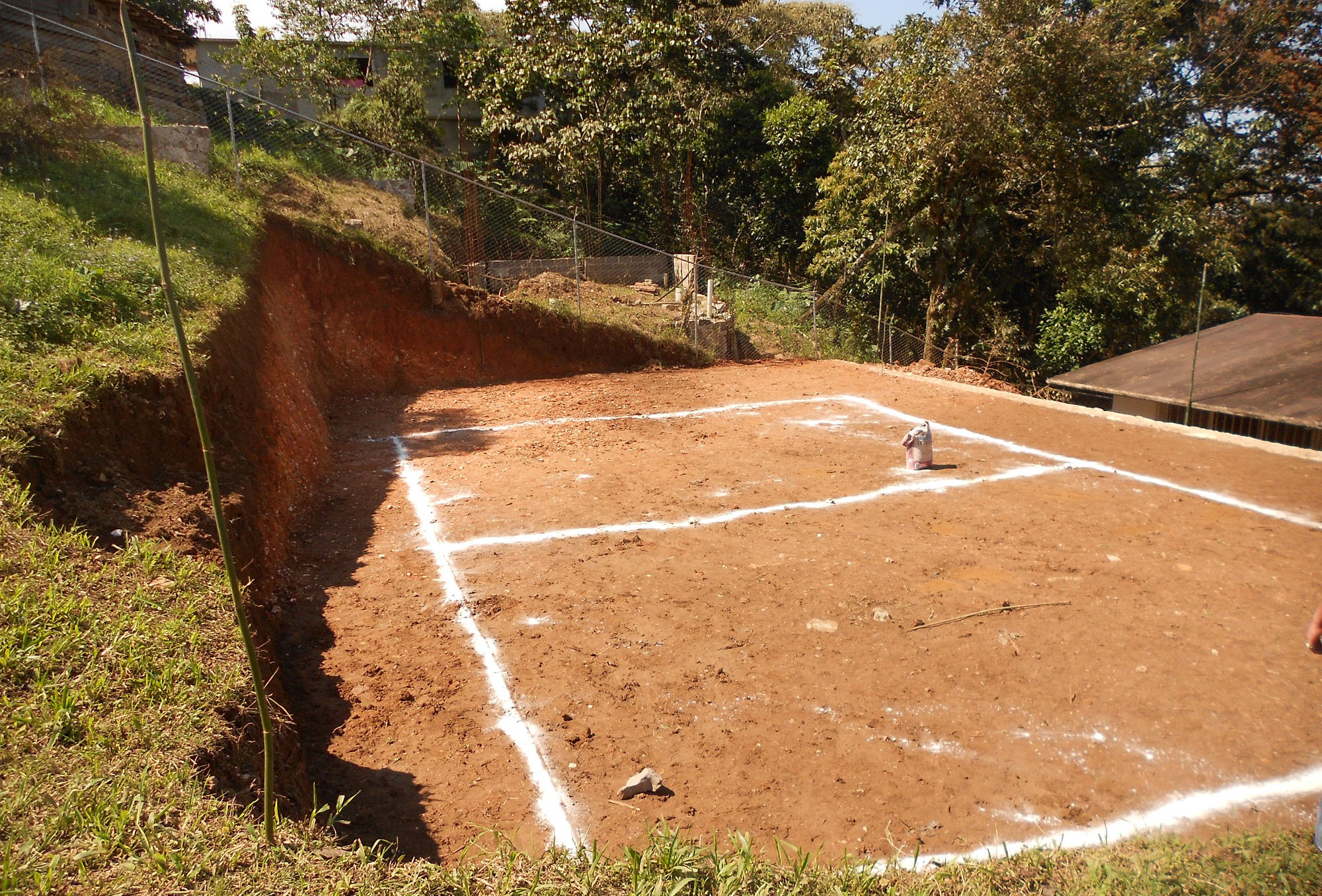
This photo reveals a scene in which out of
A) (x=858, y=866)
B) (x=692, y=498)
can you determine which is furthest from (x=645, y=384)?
(x=858, y=866)

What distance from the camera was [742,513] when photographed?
7605 mm

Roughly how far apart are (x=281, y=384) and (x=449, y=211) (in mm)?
8626

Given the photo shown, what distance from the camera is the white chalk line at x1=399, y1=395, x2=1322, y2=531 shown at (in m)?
7.60

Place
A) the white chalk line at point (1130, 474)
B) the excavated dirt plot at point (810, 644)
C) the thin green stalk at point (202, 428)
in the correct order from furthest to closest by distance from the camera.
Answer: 1. the white chalk line at point (1130, 474)
2. the excavated dirt plot at point (810, 644)
3. the thin green stalk at point (202, 428)

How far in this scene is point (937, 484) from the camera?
834 cm

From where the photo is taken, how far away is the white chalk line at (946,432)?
760 centimetres

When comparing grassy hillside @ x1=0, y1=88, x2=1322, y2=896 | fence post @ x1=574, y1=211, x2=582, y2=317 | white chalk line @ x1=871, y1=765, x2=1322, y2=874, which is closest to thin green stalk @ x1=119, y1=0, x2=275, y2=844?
grassy hillside @ x1=0, y1=88, x2=1322, y2=896

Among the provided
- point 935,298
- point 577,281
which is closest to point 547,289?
point 577,281

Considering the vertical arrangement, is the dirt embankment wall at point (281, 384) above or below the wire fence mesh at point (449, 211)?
below

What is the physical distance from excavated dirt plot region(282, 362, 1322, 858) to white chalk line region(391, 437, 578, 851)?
2 centimetres

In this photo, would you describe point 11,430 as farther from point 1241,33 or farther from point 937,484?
point 1241,33

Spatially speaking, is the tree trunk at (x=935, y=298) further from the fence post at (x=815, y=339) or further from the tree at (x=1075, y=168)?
the fence post at (x=815, y=339)

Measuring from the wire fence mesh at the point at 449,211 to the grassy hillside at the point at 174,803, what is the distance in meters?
9.72

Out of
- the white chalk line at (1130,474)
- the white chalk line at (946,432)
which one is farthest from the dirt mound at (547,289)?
the white chalk line at (1130,474)
